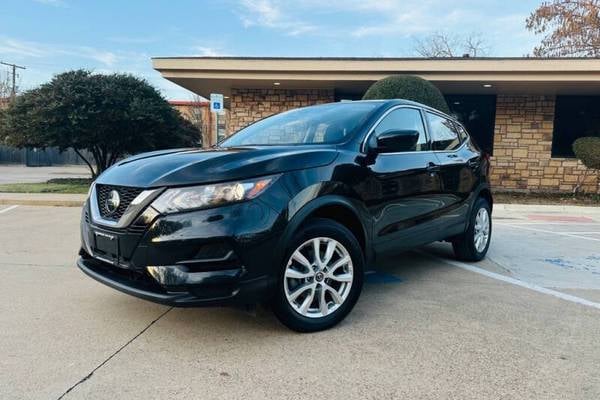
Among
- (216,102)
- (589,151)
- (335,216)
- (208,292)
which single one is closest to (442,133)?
(335,216)

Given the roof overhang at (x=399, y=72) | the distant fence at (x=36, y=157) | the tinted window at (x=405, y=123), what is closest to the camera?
the tinted window at (x=405, y=123)

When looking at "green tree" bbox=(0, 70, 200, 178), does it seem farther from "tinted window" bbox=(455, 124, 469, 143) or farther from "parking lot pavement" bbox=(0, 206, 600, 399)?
"tinted window" bbox=(455, 124, 469, 143)

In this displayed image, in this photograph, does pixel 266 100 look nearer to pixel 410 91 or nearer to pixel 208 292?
pixel 410 91

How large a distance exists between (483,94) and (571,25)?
13649 millimetres

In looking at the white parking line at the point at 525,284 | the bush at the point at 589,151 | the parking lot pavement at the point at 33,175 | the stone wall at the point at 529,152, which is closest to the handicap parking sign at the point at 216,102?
the white parking line at the point at 525,284

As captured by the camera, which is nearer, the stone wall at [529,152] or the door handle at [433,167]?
the door handle at [433,167]

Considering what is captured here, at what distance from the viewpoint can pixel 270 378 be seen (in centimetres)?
265

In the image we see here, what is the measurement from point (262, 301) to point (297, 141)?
1484 mm

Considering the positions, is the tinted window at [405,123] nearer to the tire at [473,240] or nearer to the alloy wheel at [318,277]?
the alloy wheel at [318,277]

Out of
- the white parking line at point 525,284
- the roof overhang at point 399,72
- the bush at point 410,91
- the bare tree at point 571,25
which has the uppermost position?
the bare tree at point 571,25

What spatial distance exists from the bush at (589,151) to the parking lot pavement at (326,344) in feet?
29.7

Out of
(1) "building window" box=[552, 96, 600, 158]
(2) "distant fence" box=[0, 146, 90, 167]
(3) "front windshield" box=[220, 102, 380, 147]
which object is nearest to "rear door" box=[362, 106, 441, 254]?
(3) "front windshield" box=[220, 102, 380, 147]

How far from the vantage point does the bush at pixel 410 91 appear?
10797 mm

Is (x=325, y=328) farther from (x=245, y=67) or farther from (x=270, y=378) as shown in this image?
(x=245, y=67)
